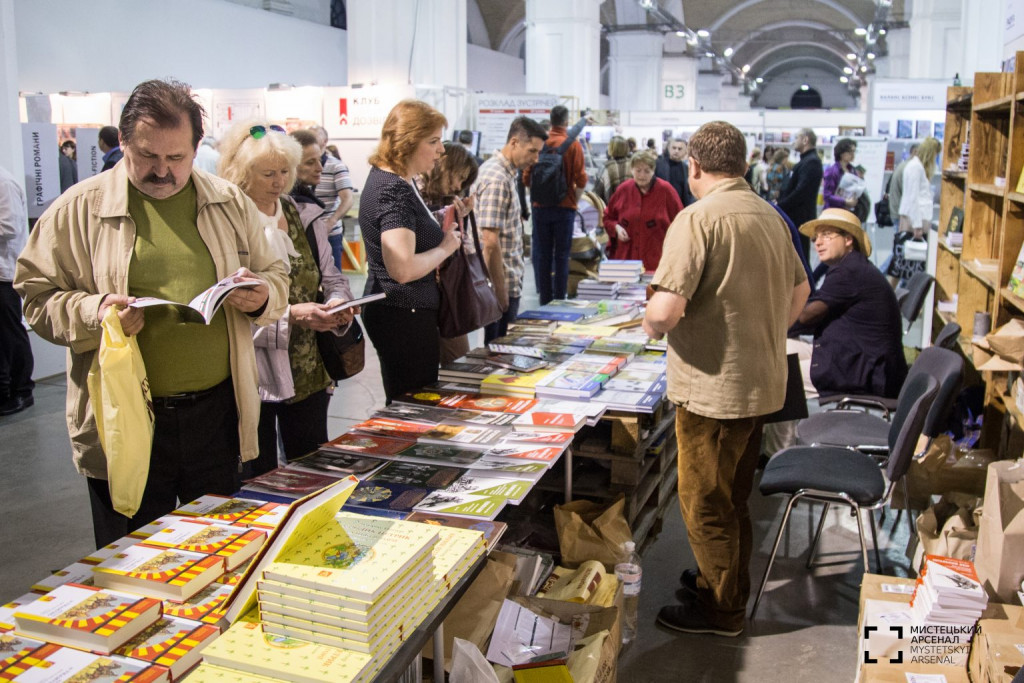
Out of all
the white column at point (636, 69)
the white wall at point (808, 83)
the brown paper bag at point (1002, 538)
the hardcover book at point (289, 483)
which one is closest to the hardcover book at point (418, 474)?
the hardcover book at point (289, 483)

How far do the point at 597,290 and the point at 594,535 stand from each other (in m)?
2.67

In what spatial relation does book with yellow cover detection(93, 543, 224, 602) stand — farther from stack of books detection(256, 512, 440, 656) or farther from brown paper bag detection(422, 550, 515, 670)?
brown paper bag detection(422, 550, 515, 670)

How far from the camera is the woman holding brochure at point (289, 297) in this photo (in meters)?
2.73

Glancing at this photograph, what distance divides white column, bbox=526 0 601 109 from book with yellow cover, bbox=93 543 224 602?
52.3 feet

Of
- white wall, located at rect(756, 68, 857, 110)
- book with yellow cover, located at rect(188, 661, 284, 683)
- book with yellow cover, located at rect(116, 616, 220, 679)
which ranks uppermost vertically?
white wall, located at rect(756, 68, 857, 110)

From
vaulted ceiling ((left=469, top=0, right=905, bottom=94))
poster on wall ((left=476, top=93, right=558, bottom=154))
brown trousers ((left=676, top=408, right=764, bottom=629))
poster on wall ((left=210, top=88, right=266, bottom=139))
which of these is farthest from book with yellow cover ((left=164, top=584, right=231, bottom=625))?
vaulted ceiling ((left=469, top=0, right=905, bottom=94))

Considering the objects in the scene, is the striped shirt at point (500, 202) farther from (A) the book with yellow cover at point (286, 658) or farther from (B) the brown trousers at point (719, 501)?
(A) the book with yellow cover at point (286, 658)

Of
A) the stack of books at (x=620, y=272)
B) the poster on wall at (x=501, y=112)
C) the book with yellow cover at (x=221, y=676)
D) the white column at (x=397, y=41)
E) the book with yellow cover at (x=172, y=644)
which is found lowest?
the book with yellow cover at (x=172, y=644)

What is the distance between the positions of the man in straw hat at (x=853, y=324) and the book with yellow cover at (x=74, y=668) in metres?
3.34

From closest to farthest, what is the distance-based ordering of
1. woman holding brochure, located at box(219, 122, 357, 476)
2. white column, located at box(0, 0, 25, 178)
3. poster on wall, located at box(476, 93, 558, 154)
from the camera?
woman holding brochure, located at box(219, 122, 357, 476)
white column, located at box(0, 0, 25, 178)
poster on wall, located at box(476, 93, 558, 154)

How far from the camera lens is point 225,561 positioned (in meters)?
1.80

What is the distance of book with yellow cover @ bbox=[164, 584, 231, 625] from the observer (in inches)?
64.0

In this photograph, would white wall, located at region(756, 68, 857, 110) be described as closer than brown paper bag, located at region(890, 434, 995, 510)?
No

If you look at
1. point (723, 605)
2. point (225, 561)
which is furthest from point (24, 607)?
point (723, 605)
